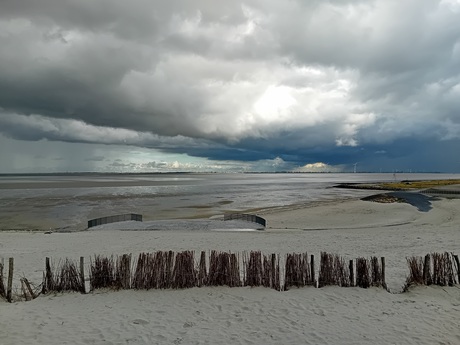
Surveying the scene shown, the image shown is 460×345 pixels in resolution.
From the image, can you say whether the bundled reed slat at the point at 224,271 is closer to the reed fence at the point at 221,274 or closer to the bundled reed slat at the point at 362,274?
the reed fence at the point at 221,274

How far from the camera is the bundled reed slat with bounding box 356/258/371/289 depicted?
9398 millimetres

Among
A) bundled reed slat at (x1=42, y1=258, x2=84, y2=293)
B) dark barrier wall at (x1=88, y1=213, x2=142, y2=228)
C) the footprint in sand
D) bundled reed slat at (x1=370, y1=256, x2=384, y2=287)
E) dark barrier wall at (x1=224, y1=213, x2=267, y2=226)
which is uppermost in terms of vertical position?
bundled reed slat at (x1=370, y1=256, x2=384, y2=287)

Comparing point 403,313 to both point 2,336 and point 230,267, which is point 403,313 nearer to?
point 230,267

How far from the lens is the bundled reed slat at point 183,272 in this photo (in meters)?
9.20

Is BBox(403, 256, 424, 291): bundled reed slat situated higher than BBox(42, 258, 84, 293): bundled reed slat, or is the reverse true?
BBox(403, 256, 424, 291): bundled reed slat

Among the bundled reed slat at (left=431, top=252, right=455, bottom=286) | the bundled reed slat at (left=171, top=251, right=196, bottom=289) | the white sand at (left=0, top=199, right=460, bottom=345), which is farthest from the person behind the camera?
the bundled reed slat at (left=431, top=252, right=455, bottom=286)

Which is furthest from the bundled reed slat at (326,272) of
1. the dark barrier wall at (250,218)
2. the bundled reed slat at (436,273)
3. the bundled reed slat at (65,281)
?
the dark barrier wall at (250,218)

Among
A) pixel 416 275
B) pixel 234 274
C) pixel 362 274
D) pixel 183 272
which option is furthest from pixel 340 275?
pixel 183 272

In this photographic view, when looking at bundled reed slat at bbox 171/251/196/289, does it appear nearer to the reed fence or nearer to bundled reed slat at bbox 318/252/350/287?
the reed fence

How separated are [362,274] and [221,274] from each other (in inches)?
153

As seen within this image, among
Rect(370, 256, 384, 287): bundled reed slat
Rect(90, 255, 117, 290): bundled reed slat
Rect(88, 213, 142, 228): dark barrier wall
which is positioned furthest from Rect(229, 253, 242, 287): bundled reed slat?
Rect(88, 213, 142, 228): dark barrier wall

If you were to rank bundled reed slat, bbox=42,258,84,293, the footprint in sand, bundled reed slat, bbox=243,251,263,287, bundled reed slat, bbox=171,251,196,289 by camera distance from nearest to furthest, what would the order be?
the footprint in sand < bundled reed slat, bbox=42,258,84,293 < bundled reed slat, bbox=171,251,196,289 < bundled reed slat, bbox=243,251,263,287

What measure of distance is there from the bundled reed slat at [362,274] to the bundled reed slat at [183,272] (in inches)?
180

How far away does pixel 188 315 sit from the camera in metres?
7.91
